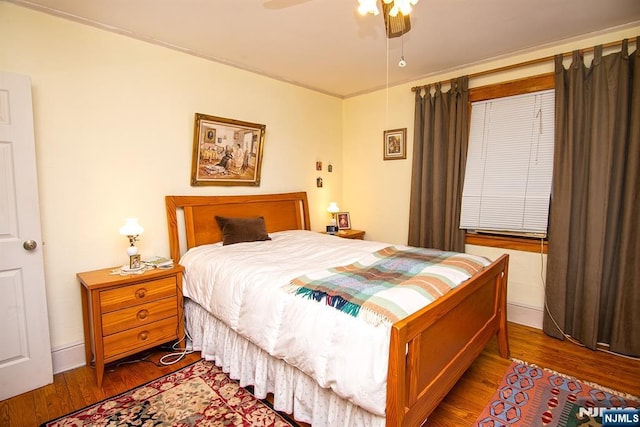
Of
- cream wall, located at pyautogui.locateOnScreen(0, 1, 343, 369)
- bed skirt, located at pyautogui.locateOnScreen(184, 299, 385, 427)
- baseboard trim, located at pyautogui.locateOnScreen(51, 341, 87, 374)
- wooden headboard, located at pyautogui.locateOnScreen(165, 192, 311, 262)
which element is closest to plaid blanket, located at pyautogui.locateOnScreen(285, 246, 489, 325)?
bed skirt, located at pyautogui.locateOnScreen(184, 299, 385, 427)

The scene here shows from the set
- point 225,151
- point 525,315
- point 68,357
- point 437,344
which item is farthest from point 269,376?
point 525,315

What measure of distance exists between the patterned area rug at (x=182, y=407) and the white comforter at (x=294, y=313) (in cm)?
43

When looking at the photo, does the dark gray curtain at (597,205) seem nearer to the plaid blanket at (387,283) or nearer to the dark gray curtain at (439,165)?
the dark gray curtain at (439,165)

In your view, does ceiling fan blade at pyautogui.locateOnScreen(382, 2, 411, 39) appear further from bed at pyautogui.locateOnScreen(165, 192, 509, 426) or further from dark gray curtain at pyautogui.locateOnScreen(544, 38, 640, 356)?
dark gray curtain at pyautogui.locateOnScreen(544, 38, 640, 356)

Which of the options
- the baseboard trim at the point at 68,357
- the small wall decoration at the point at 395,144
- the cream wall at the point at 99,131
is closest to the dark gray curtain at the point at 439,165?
the small wall decoration at the point at 395,144

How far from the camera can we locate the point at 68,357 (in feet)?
7.98

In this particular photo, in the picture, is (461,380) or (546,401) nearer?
(546,401)

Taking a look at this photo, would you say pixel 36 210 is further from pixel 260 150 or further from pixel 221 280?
pixel 260 150

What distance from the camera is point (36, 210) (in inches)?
85.7

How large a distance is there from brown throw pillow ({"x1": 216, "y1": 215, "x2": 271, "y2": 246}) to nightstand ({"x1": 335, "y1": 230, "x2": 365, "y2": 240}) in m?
1.19

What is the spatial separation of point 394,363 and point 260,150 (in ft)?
9.44

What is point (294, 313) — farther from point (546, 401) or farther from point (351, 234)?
point (351, 234)

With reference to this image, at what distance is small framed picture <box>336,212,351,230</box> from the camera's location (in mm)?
4468

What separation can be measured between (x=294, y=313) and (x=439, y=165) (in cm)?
263
